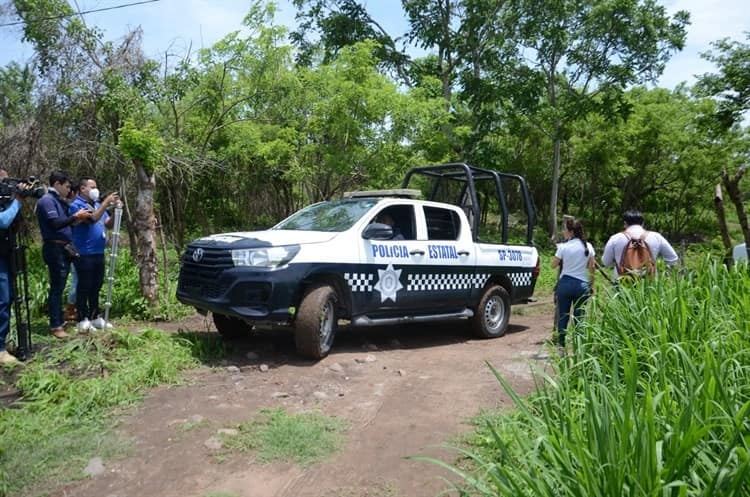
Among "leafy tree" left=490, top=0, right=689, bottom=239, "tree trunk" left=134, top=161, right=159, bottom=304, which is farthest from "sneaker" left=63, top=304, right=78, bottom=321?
"leafy tree" left=490, top=0, right=689, bottom=239

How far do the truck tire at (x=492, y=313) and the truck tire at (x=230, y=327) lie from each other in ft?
10.1

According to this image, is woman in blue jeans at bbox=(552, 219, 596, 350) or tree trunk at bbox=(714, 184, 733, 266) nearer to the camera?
tree trunk at bbox=(714, 184, 733, 266)

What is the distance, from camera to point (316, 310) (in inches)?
207

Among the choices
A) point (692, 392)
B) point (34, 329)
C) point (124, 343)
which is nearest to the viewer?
point (692, 392)

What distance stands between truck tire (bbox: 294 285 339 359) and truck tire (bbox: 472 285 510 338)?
251 cm

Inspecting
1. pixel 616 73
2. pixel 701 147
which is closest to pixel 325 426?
pixel 616 73

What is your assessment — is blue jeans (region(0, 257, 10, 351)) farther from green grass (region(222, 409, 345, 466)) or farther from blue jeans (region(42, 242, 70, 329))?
green grass (region(222, 409, 345, 466))

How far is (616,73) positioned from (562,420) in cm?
2006

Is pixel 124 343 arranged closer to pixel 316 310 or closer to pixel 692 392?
pixel 316 310

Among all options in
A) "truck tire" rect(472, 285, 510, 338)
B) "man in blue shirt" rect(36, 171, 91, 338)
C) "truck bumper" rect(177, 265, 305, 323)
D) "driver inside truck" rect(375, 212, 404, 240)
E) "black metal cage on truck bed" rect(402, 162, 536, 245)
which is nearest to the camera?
"truck bumper" rect(177, 265, 305, 323)

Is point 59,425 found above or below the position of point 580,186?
below

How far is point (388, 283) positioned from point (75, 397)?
3265mm

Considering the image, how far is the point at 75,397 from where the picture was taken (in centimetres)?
408

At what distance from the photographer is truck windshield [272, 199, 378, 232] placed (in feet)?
20.2
